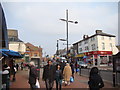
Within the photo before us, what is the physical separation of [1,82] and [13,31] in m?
38.7

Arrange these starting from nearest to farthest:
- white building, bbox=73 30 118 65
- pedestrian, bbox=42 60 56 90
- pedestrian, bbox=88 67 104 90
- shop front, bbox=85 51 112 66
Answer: pedestrian, bbox=88 67 104 90 < pedestrian, bbox=42 60 56 90 < shop front, bbox=85 51 112 66 < white building, bbox=73 30 118 65

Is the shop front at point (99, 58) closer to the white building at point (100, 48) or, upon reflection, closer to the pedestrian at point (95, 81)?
the white building at point (100, 48)

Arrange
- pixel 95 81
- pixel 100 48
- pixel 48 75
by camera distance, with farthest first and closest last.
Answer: pixel 100 48 → pixel 48 75 → pixel 95 81

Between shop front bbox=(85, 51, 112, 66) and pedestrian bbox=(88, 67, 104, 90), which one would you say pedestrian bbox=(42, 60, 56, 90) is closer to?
pedestrian bbox=(88, 67, 104, 90)

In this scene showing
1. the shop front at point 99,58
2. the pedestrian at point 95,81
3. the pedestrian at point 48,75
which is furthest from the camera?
the shop front at point 99,58

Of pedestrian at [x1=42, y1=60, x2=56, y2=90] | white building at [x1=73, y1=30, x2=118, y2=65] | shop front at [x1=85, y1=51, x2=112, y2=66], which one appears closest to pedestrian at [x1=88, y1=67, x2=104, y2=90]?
pedestrian at [x1=42, y1=60, x2=56, y2=90]

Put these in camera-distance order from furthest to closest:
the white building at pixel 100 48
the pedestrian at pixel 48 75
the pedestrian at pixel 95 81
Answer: the white building at pixel 100 48, the pedestrian at pixel 48 75, the pedestrian at pixel 95 81

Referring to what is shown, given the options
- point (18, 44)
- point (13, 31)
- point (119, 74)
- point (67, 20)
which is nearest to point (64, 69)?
point (119, 74)

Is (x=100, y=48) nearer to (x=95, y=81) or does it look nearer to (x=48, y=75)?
(x=48, y=75)

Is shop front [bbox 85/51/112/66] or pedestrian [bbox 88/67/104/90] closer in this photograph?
pedestrian [bbox 88/67/104/90]

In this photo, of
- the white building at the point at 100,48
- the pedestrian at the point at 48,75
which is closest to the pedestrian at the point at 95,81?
the pedestrian at the point at 48,75

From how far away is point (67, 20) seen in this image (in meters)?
17.1

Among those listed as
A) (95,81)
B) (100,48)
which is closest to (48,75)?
(95,81)

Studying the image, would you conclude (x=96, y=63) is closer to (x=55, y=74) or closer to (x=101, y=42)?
(x=101, y=42)
